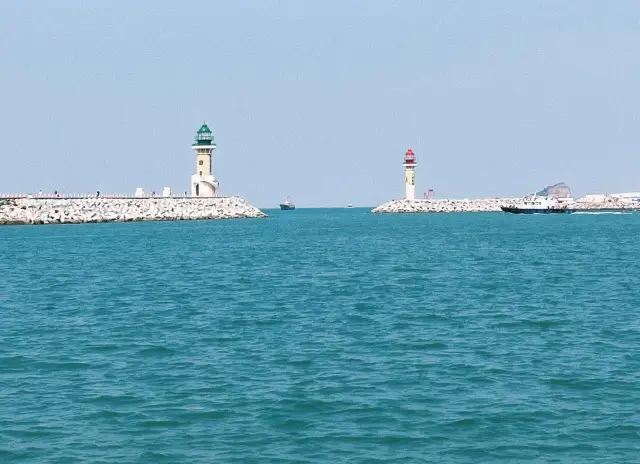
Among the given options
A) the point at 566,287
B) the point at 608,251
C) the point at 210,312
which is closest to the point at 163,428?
the point at 210,312

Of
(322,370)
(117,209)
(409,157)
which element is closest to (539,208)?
(409,157)

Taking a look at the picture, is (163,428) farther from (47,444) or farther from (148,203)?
(148,203)

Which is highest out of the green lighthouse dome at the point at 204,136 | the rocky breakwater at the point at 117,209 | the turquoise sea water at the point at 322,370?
the green lighthouse dome at the point at 204,136

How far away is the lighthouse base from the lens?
477ft

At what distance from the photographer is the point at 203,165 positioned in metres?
146

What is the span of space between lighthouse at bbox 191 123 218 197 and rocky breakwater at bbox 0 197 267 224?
2.17m

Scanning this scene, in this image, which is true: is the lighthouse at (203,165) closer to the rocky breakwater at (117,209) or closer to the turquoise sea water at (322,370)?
the rocky breakwater at (117,209)

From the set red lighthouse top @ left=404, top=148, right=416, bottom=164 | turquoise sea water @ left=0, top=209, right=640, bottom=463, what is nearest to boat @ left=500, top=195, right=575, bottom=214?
red lighthouse top @ left=404, top=148, right=416, bottom=164

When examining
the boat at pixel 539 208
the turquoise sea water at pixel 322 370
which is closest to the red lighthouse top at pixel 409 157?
the boat at pixel 539 208

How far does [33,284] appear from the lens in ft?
133

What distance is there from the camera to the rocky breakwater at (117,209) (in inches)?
4574

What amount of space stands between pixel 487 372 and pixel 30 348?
10998mm

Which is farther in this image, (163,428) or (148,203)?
(148,203)

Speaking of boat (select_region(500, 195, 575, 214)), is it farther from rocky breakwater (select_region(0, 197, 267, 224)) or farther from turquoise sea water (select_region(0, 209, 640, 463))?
turquoise sea water (select_region(0, 209, 640, 463))
